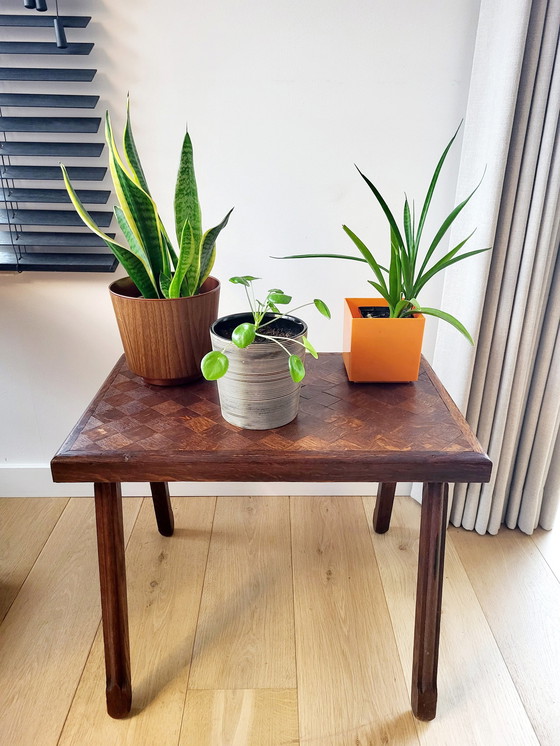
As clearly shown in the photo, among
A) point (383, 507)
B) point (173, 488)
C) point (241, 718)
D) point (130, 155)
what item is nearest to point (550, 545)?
point (383, 507)

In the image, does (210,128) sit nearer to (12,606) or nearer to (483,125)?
(483,125)

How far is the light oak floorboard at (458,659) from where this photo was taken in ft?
3.80

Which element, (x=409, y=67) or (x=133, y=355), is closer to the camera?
(x=133, y=355)

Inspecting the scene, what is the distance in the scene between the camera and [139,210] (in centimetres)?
115

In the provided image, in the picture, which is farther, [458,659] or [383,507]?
[383,507]

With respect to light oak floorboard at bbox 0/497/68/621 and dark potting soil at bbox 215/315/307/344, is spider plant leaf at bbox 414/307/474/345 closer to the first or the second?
dark potting soil at bbox 215/315/307/344

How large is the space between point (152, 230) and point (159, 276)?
3.4 inches

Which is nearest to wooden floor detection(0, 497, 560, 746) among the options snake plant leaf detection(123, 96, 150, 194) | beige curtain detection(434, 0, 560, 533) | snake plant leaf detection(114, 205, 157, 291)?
beige curtain detection(434, 0, 560, 533)

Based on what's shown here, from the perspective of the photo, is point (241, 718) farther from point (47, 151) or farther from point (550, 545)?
point (47, 151)

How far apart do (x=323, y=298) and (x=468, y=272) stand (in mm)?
373

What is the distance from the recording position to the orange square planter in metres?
1.20

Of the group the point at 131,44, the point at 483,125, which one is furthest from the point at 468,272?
the point at 131,44

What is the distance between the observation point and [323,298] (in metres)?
1.65

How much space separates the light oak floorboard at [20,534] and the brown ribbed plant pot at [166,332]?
2.16ft
